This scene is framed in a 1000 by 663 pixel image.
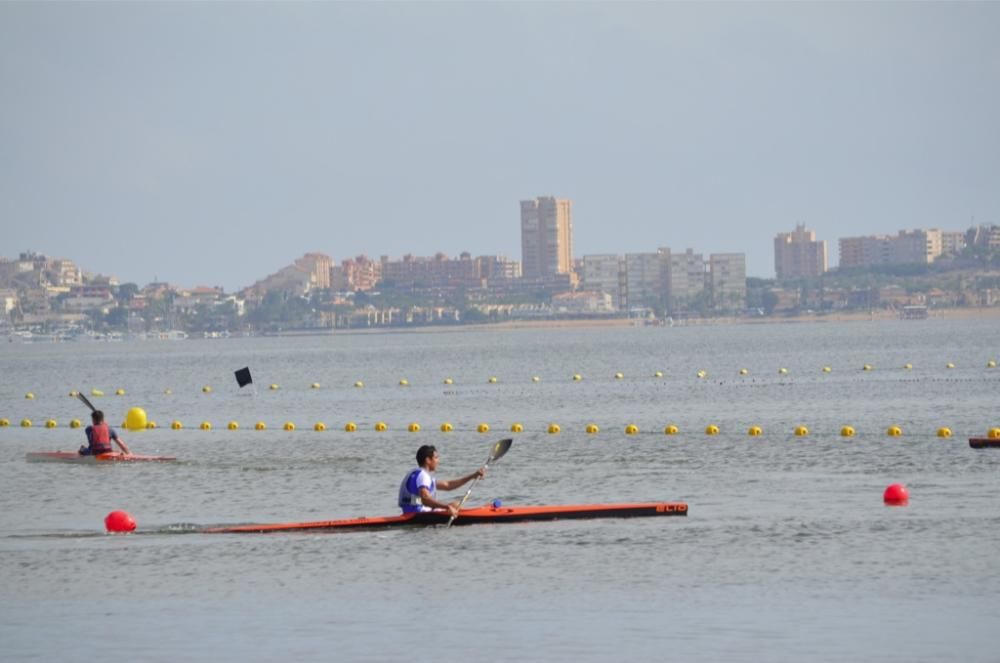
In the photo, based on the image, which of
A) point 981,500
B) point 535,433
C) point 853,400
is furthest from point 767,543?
point 853,400

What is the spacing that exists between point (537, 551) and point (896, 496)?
23.3 feet

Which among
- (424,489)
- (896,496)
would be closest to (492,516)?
(424,489)

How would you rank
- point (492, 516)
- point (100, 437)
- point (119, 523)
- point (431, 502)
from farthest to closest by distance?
point (100, 437) → point (119, 523) → point (492, 516) → point (431, 502)

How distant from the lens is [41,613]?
2131 centimetres

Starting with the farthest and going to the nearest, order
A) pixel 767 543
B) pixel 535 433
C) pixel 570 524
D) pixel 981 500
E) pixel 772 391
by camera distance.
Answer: pixel 772 391, pixel 535 433, pixel 981 500, pixel 570 524, pixel 767 543

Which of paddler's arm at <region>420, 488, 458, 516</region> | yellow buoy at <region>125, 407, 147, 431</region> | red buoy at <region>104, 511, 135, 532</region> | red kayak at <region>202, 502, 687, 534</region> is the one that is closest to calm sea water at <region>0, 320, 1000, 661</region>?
red kayak at <region>202, 502, 687, 534</region>

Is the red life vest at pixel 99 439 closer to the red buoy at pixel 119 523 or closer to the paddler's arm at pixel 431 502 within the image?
the red buoy at pixel 119 523

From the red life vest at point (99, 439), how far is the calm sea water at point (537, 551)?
56 cm

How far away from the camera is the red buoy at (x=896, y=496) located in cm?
2866

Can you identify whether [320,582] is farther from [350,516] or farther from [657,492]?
[657,492]

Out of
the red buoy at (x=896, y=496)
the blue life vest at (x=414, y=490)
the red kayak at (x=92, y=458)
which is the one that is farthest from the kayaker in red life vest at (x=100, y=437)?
the red buoy at (x=896, y=496)

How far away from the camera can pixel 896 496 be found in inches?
1130

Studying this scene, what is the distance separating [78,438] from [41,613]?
1235 inches

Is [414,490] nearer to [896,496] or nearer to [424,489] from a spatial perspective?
[424,489]
